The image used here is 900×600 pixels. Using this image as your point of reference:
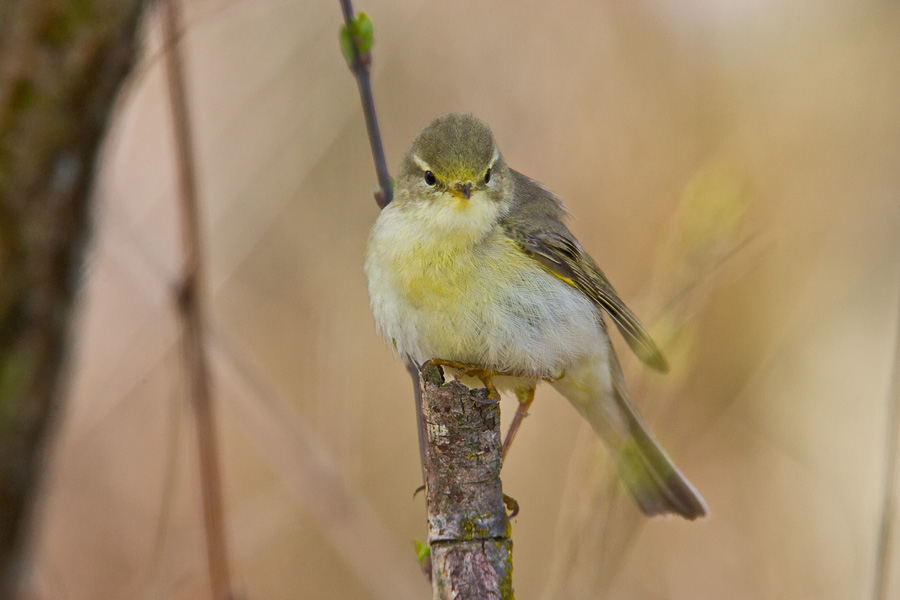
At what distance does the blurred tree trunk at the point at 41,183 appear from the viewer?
285cm

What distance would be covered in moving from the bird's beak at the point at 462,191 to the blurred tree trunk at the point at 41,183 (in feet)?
3.95

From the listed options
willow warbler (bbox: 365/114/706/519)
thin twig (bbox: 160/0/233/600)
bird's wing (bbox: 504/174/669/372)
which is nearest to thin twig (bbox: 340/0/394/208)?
thin twig (bbox: 160/0/233/600)

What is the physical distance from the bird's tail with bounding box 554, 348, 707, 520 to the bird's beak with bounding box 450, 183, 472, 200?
90 cm

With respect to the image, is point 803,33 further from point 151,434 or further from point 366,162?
point 151,434

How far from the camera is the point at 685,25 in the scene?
19.7ft

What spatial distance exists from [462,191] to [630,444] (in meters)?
1.44

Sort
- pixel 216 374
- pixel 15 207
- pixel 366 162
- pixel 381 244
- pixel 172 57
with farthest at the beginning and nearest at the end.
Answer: pixel 366 162 → pixel 216 374 → pixel 381 244 → pixel 15 207 → pixel 172 57

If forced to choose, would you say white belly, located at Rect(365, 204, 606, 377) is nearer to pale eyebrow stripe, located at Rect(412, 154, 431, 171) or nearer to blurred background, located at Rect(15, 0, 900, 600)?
pale eyebrow stripe, located at Rect(412, 154, 431, 171)

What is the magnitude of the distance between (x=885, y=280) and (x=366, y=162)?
3354 millimetres

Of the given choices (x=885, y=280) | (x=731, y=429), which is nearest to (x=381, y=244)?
(x=731, y=429)

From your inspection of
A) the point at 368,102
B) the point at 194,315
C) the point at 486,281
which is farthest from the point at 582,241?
the point at 194,315

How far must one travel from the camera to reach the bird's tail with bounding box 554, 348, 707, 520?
369 cm

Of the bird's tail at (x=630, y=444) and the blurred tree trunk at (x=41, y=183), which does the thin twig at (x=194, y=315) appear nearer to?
the blurred tree trunk at (x=41, y=183)

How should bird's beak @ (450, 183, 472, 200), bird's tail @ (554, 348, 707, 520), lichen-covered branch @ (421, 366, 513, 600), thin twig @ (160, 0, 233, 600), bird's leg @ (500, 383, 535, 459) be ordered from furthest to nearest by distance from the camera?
1. bird's tail @ (554, 348, 707, 520)
2. bird's leg @ (500, 383, 535, 459)
3. bird's beak @ (450, 183, 472, 200)
4. thin twig @ (160, 0, 233, 600)
5. lichen-covered branch @ (421, 366, 513, 600)
